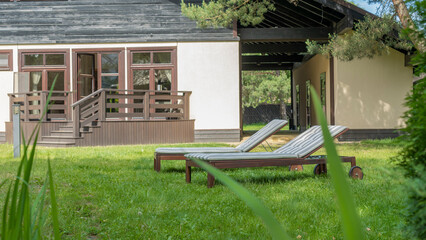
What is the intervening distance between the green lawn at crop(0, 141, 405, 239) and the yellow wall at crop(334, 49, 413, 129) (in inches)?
236

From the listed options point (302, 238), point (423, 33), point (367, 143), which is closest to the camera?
point (423, 33)

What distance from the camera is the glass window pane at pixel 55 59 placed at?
13.5 meters

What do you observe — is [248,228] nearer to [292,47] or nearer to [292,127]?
[292,47]

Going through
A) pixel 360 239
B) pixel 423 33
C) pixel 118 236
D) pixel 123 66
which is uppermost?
pixel 123 66

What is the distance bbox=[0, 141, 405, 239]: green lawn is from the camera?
3.34 m

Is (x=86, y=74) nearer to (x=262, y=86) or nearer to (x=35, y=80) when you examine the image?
(x=35, y=80)

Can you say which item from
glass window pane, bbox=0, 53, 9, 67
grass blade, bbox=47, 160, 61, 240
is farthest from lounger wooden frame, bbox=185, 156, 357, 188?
glass window pane, bbox=0, 53, 9, 67

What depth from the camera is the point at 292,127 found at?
2119 cm

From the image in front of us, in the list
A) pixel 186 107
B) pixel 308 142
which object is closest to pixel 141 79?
pixel 186 107

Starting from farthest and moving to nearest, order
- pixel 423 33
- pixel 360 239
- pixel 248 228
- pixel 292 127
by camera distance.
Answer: pixel 292 127
pixel 248 228
pixel 423 33
pixel 360 239

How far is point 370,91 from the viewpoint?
1272 cm

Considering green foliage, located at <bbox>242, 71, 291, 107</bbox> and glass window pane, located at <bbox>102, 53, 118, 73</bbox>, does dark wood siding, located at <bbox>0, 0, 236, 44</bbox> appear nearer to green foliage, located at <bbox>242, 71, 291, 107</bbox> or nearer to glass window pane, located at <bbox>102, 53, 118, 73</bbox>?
glass window pane, located at <bbox>102, 53, 118, 73</bbox>

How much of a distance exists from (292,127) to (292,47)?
6.26 metres

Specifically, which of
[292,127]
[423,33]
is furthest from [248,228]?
[292,127]
